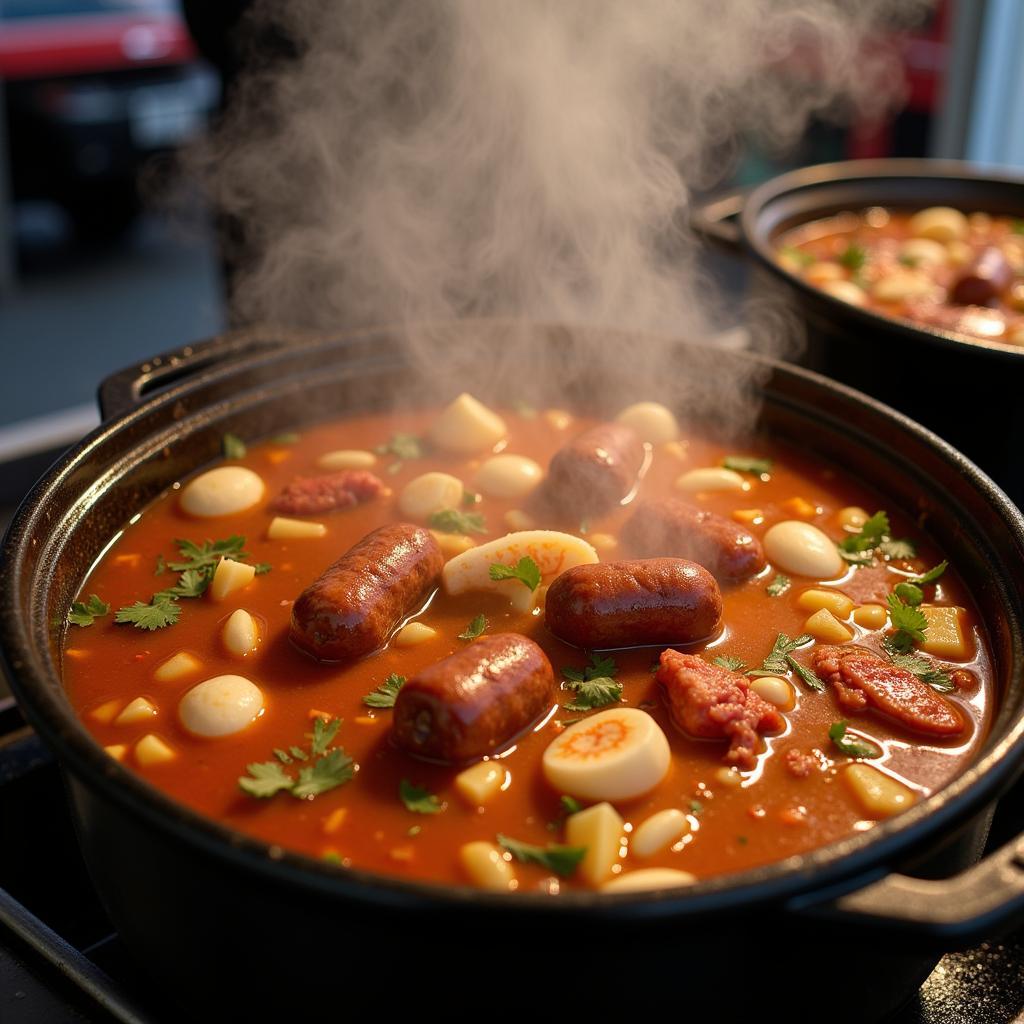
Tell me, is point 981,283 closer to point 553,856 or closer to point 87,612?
point 553,856

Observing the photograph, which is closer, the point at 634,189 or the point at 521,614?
the point at 521,614

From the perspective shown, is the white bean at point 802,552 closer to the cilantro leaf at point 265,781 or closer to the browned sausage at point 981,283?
the cilantro leaf at point 265,781

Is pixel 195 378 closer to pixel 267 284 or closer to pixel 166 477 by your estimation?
pixel 166 477

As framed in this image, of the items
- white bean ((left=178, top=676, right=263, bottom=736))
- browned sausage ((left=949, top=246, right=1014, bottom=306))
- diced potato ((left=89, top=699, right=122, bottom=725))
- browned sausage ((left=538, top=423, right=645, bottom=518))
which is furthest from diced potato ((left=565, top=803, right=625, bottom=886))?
browned sausage ((left=949, top=246, right=1014, bottom=306))

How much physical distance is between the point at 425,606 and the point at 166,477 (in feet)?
3.00

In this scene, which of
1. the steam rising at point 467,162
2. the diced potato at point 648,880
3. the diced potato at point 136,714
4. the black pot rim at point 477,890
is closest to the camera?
the black pot rim at point 477,890

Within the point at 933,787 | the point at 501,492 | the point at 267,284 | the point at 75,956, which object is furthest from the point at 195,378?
the point at 933,787

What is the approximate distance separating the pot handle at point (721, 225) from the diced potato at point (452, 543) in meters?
1.79

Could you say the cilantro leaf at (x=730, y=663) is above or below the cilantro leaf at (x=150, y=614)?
above

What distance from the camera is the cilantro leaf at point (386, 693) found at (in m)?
2.32

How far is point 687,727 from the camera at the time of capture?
2.25 m

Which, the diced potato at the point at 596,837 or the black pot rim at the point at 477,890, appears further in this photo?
the diced potato at the point at 596,837

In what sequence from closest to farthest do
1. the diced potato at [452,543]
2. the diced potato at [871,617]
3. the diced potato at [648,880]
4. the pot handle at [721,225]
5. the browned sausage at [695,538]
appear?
the diced potato at [648,880], the diced potato at [871,617], the browned sausage at [695,538], the diced potato at [452,543], the pot handle at [721,225]

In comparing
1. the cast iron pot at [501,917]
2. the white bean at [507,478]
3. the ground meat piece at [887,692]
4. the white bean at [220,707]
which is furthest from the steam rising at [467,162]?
the cast iron pot at [501,917]
